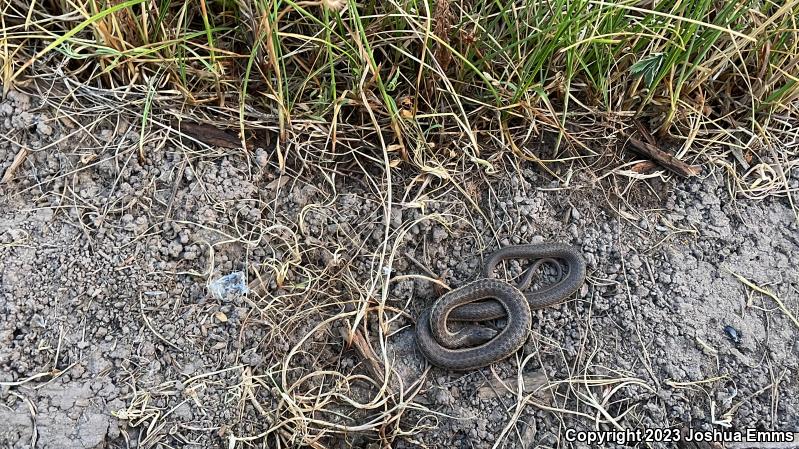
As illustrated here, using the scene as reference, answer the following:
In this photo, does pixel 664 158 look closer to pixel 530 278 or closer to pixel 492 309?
pixel 530 278

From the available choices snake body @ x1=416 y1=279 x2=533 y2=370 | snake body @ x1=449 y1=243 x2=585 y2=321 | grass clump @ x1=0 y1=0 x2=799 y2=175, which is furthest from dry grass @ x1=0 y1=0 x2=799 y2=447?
snake body @ x1=449 y1=243 x2=585 y2=321

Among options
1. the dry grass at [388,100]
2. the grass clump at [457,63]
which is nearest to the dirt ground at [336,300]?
the dry grass at [388,100]

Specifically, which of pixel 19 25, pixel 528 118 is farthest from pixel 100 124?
pixel 528 118

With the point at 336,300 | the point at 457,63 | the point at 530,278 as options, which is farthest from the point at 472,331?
the point at 457,63

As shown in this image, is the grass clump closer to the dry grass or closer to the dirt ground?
the dry grass

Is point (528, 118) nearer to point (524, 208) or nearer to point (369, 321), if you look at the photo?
point (524, 208)

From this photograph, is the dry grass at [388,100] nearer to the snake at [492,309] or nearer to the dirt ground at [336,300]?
Result: the dirt ground at [336,300]
